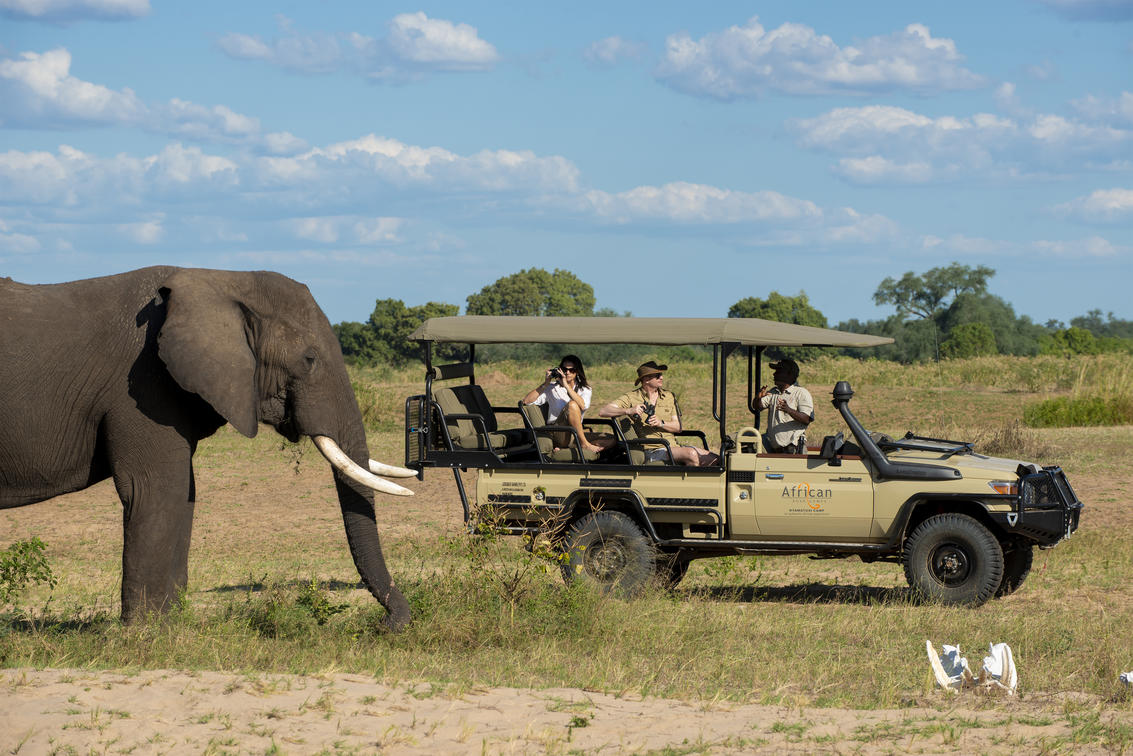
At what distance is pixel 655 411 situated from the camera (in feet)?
38.3

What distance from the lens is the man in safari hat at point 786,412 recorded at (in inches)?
444

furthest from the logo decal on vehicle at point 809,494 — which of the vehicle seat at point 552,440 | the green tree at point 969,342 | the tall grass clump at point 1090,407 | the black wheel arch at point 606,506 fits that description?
the green tree at point 969,342

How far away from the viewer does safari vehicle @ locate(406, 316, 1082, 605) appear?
1063cm

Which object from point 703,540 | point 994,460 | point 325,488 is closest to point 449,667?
point 703,540

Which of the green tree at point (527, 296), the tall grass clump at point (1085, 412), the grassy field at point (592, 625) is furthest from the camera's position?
the green tree at point (527, 296)

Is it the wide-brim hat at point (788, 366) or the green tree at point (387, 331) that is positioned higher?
the green tree at point (387, 331)

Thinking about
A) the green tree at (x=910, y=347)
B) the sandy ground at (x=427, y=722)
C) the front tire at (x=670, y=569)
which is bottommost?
the sandy ground at (x=427, y=722)

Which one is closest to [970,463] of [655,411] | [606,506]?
[655,411]

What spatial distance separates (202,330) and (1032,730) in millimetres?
5292

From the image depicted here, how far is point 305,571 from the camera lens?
44.7 feet

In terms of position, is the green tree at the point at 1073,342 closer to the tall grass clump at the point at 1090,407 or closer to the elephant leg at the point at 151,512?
the tall grass clump at the point at 1090,407

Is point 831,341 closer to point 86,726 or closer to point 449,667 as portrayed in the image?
point 449,667

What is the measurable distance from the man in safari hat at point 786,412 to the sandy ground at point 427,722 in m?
3.86

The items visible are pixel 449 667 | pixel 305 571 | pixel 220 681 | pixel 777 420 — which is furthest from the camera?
pixel 305 571
